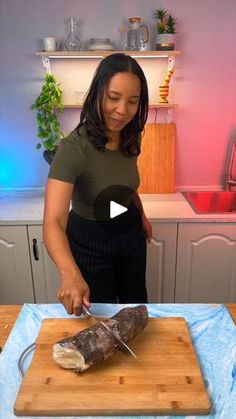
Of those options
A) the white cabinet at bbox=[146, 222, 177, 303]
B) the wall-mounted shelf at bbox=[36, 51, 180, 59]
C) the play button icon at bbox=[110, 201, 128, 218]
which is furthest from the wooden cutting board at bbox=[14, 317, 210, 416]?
the wall-mounted shelf at bbox=[36, 51, 180, 59]

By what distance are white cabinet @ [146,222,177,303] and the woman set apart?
368mm

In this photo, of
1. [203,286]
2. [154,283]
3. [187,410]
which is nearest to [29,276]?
[154,283]

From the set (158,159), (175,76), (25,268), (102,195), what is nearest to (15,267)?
(25,268)

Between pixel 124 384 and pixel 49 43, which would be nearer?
pixel 124 384

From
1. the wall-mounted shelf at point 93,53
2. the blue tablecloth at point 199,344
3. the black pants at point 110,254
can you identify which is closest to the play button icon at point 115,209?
the black pants at point 110,254

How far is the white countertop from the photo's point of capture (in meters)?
1.55

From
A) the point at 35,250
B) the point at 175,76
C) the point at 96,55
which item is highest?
the point at 96,55

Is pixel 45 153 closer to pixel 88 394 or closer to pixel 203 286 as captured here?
pixel 203 286

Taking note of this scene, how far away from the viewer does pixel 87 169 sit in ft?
3.13

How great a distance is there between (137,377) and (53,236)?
377mm

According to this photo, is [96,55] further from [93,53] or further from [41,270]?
[41,270]

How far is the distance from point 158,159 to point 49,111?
2.16 ft

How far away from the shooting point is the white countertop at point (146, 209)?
1.55 metres

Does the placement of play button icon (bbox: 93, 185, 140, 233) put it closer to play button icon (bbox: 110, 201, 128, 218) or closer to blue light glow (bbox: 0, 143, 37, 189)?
play button icon (bbox: 110, 201, 128, 218)
